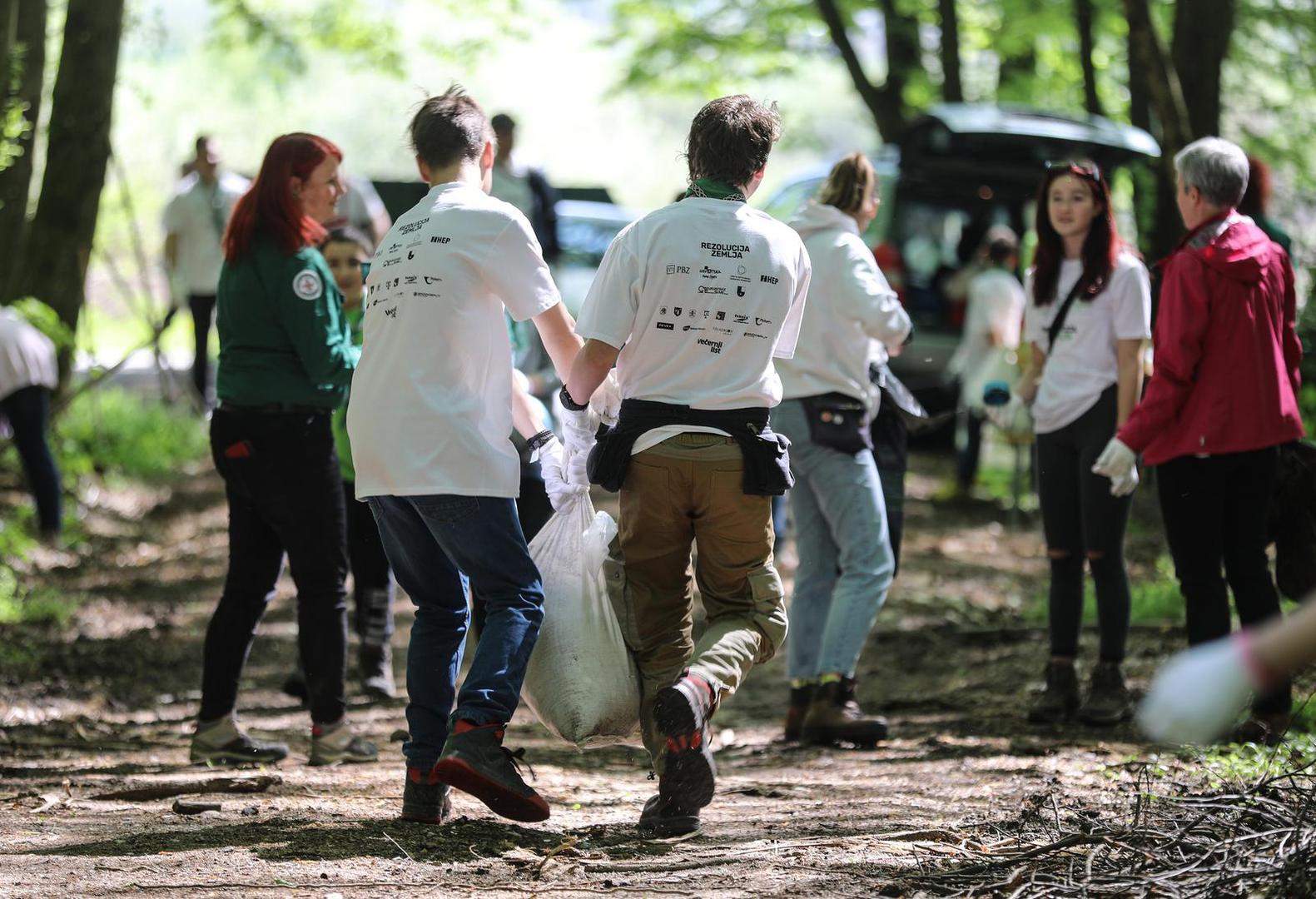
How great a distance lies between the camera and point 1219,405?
18.3 feet

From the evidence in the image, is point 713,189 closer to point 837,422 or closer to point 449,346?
point 449,346

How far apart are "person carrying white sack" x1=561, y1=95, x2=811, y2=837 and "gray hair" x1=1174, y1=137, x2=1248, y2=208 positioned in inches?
77.9

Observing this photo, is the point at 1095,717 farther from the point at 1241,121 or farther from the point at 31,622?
the point at 1241,121

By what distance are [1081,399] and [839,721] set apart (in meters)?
1.58

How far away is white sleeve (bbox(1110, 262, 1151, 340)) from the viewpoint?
19.9ft

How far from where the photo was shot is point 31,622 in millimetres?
8156

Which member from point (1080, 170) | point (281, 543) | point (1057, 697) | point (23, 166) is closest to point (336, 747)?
point (281, 543)

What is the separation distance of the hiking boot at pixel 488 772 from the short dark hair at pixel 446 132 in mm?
1620

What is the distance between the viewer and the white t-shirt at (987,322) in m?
11.4

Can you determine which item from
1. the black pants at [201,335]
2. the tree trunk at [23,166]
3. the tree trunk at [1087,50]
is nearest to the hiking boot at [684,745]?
the tree trunk at [23,166]

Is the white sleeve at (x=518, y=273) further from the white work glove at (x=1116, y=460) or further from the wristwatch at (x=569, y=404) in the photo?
the white work glove at (x=1116, y=460)

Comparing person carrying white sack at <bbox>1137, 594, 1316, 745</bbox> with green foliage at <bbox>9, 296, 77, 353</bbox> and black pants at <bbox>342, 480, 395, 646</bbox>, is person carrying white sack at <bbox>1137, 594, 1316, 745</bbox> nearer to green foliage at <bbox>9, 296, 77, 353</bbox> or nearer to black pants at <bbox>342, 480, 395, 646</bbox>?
black pants at <bbox>342, 480, 395, 646</bbox>

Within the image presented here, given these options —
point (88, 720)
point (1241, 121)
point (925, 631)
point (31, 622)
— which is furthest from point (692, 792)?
point (1241, 121)

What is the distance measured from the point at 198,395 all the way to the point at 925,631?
8220 millimetres
